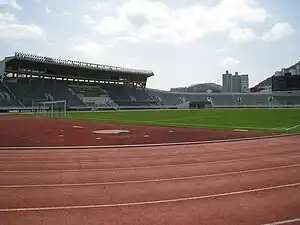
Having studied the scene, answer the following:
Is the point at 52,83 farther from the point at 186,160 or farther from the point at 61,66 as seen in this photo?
the point at 186,160

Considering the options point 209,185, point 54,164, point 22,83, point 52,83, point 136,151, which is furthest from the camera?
point 52,83

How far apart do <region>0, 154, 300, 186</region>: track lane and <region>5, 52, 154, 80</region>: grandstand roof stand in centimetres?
6692

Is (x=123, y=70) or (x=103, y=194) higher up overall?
(x=123, y=70)

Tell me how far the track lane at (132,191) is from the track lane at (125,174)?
0.70 metres

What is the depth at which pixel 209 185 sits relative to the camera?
8.42 meters

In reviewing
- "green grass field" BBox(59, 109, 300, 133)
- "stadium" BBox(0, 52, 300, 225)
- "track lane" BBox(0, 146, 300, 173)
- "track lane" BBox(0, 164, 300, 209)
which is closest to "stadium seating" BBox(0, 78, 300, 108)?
"green grass field" BBox(59, 109, 300, 133)

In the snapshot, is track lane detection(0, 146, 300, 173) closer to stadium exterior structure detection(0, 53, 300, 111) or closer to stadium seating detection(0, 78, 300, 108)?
stadium exterior structure detection(0, 53, 300, 111)

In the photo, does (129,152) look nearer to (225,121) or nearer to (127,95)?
(225,121)

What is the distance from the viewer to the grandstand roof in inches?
2867

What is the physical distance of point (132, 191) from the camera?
7891 mm

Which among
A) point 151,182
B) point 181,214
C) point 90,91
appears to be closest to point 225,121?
point 151,182

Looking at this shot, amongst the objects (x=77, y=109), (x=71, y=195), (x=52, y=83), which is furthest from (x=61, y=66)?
(x=71, y=195)

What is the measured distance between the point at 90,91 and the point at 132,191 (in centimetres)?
8483

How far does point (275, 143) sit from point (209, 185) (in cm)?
974
